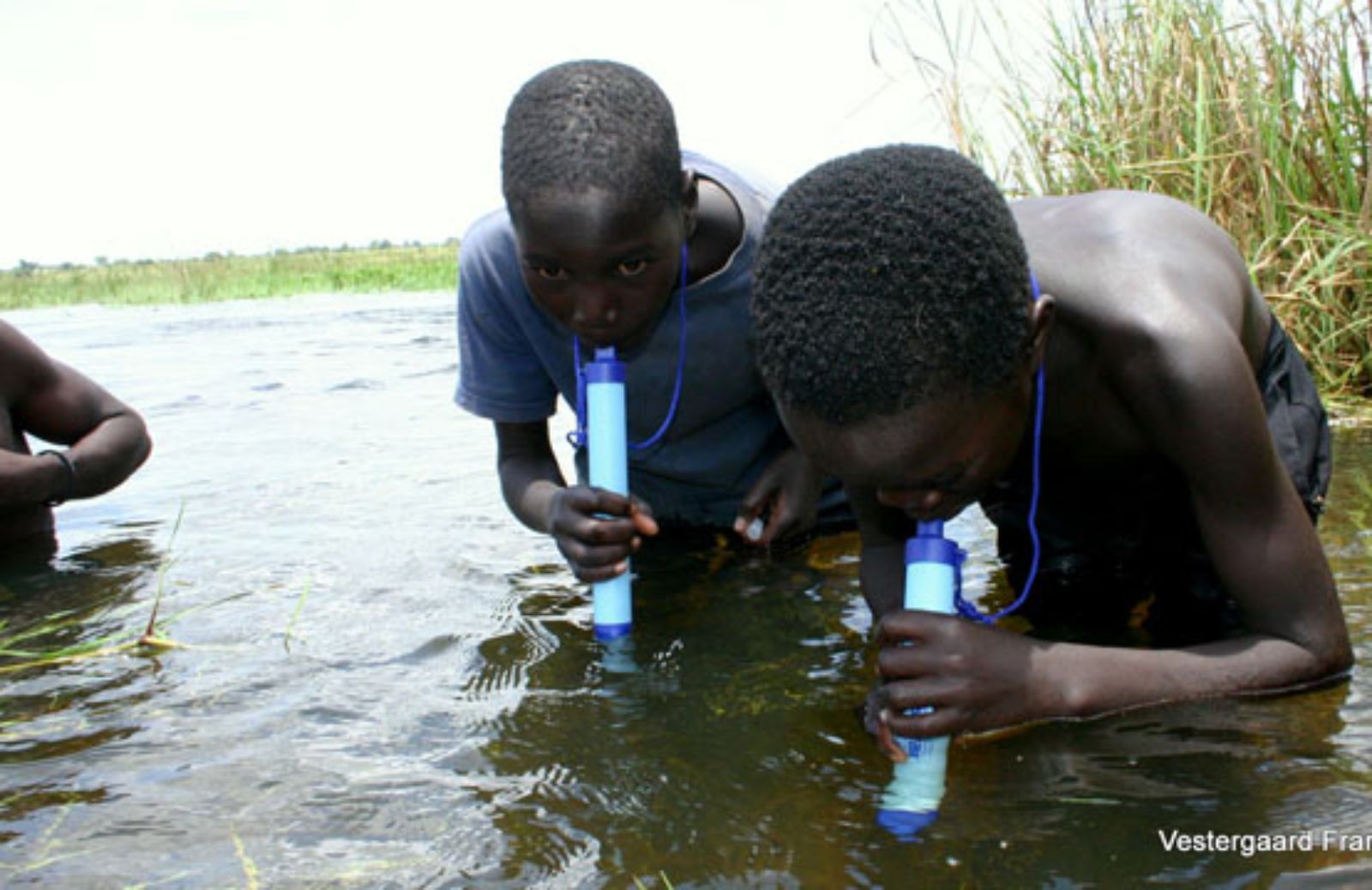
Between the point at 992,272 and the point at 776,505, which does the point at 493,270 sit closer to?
the point at 776,505

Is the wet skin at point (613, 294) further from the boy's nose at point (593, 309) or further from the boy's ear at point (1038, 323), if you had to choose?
the boy's ear at point (1038, 323)

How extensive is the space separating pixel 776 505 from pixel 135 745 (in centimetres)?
152

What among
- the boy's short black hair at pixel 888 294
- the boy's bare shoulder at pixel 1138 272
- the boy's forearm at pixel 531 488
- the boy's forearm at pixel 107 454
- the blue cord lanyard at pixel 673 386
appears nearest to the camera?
the boy's short black hair at pixel 888 294

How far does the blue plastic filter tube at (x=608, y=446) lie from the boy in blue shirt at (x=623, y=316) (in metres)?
0.05

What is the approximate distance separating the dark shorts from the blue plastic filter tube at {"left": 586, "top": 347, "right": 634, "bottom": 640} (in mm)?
872

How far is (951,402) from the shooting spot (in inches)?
72.1

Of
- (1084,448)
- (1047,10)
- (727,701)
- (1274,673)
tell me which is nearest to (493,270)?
(727,701)

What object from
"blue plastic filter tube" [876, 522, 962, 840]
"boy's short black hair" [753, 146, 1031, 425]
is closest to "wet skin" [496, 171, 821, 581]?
"boy's short black hair" [753, 146, 1031, 425]

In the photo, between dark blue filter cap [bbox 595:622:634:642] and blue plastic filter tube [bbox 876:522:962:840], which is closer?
blue plastic filter tube [bbox 876:522:962:840]

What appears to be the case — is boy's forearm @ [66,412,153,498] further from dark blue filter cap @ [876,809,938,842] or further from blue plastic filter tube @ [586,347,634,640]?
dark blue filter cap @ [876,809,938,842]

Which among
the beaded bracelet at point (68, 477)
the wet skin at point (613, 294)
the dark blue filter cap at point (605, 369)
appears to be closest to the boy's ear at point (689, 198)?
the wet skin at point (613, 294)

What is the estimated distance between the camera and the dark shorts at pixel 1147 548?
2.60 meters

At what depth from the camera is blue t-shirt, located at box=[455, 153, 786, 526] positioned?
313 cm

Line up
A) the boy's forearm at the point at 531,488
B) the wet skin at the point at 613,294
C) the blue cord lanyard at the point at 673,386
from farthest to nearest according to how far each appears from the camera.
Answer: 1. the boy's forearm at the point at 531,488
2. the blue cord lanyard at the point at 673,386
3. the wet skin at the point at 613,294
